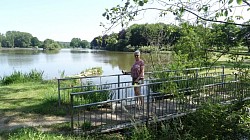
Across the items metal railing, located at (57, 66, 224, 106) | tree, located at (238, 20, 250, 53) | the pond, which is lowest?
the pond

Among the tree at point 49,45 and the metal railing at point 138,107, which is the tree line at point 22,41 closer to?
the tree at point 49,45

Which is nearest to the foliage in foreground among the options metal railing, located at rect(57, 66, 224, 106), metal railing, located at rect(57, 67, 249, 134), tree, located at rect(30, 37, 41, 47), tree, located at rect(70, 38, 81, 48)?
metal railing, located at rect(57, 67, 249, 134)

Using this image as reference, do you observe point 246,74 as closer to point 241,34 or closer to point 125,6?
point 241,34

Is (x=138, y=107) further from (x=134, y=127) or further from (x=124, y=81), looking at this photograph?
(x=124, y=81)

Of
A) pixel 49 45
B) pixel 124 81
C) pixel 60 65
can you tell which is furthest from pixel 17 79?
pixel 49 45

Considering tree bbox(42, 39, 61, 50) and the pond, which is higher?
tree bbox(42, 39, 61, 50)

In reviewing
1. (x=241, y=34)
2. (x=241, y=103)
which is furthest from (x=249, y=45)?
(x=241, y=103)

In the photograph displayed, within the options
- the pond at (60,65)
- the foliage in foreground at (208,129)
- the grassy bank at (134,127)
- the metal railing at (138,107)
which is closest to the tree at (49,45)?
the pond at (60,65)

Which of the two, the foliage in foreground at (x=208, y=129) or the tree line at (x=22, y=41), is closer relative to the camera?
the foliage in foreground at (x=208, y=129)

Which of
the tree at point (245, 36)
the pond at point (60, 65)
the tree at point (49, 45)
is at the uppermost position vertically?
the tree at point (49, 45)

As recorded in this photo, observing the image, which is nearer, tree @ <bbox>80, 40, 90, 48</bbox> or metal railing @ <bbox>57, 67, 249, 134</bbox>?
metal railing @ <bbox>57, 67, 249, 134</bbox>

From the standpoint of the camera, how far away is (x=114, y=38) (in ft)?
18.5

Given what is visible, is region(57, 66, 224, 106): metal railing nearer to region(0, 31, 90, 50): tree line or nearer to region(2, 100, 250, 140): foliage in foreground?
region(2, 100, 250, 140): foliage in foreground

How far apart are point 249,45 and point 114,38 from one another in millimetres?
3168
